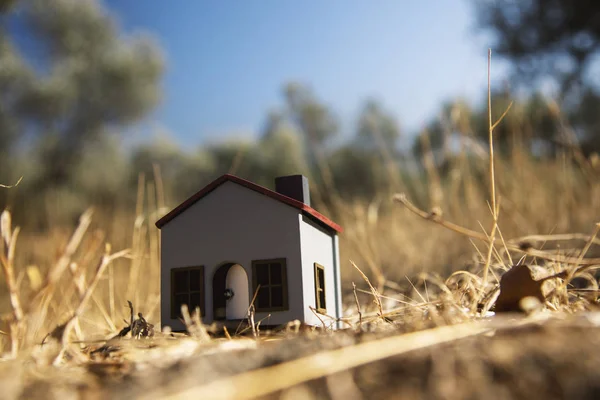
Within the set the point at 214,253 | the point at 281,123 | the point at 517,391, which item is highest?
the point at 281,123

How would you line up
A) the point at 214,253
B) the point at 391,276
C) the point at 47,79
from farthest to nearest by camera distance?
1. the point at 47,79
2. the point at 391,276
3. the point at 214,253

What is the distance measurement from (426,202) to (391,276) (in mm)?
4919

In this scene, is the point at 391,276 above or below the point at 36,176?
below

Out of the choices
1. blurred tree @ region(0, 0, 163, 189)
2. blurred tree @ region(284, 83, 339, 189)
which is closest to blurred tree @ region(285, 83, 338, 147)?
blurred tree @ region(284, 83, 339, 189)

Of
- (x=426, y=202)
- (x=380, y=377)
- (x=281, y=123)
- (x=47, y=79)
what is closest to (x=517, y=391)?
(x=380, y=377)

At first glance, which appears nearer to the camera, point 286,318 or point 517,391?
point 517,391

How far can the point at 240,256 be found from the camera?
4.40 feet

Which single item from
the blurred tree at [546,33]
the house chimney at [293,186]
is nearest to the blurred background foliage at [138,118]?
the blurred tree at [546,33]

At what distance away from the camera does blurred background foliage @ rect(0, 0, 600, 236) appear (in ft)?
31.7

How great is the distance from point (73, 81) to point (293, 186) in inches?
440

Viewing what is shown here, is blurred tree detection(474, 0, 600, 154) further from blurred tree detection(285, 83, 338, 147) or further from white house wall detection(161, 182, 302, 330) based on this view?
white house wall detection(161, 182, 302, 330)

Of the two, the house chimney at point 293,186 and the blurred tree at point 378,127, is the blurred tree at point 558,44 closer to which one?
the blurred tree at point 378,127

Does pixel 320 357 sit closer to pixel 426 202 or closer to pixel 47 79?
pixel 426 202

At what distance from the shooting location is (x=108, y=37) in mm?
12523
